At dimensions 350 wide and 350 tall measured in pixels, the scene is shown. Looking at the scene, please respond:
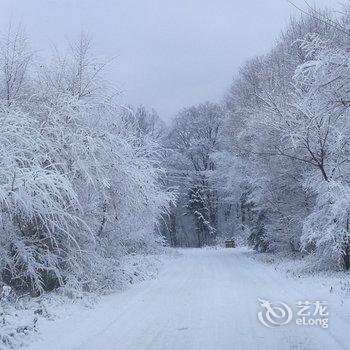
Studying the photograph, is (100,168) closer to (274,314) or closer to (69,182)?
(69,182)

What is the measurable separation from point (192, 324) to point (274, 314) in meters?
1.76

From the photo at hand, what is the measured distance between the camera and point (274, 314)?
392 inches

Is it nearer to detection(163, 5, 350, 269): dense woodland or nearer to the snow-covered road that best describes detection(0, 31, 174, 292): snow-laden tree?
the snow-covered road

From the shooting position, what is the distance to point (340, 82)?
888cm

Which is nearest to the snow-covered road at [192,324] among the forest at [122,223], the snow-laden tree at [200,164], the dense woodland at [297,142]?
the forest at [122,223]

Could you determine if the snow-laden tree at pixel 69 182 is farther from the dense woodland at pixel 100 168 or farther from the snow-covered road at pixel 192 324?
the snow-covered road at pixel 192 324

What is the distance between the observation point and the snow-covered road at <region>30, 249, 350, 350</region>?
7696 mm

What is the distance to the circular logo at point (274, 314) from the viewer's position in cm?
902

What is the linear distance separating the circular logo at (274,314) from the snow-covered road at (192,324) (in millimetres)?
171

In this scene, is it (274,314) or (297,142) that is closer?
(274,314)

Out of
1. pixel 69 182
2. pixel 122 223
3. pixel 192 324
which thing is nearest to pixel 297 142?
pixel 122 223

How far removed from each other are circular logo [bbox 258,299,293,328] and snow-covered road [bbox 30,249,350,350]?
171mm

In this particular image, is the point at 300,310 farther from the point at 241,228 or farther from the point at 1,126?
the point at 241,228

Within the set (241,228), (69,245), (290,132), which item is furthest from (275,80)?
(241,228)
